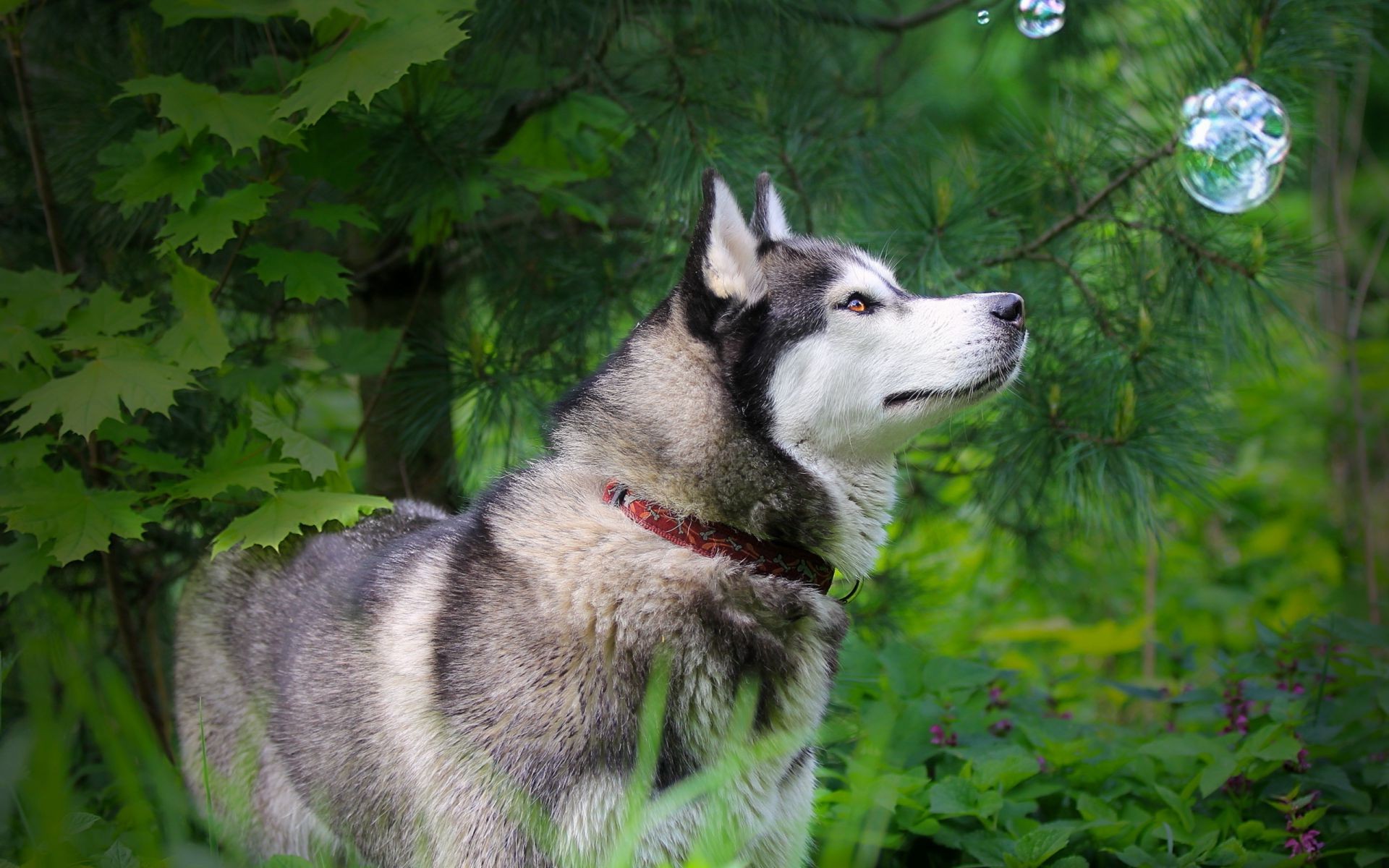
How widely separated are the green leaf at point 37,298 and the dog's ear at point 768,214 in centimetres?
167

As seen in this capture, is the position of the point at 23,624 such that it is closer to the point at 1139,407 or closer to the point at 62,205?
the point at 62,205

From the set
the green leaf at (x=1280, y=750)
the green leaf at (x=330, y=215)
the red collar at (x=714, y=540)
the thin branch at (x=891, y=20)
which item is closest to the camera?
the red collar at (x=714, y=540)

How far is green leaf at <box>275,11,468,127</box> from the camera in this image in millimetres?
2395

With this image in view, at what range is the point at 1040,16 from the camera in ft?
11.1

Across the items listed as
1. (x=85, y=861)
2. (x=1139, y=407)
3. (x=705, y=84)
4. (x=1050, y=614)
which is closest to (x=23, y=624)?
(x=85, y=861)

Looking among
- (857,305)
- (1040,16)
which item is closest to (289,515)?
(857,305)

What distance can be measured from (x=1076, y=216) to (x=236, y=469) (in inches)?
97.1

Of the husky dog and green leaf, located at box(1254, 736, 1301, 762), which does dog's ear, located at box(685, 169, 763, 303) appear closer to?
the husky dog

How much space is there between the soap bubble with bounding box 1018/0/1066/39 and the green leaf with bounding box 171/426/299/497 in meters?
2.51

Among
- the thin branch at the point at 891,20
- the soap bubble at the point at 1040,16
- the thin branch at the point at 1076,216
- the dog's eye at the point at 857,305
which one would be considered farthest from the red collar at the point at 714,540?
the thin branch at the point at 891,20

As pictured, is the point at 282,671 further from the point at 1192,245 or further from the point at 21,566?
the point at 1192,245

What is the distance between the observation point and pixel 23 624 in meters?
3.41

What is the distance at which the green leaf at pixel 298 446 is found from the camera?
2645 millimetres

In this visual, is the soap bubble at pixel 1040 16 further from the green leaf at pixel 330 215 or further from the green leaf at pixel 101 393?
the green leaf at pixel 101 393
